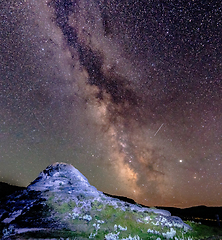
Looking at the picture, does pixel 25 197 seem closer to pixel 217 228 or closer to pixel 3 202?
pixel 3 202

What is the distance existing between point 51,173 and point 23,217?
18.8ft

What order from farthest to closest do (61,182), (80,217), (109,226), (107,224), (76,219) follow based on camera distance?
(61,182)
(80,217)
(76,219)
(107,224)
(109,226)

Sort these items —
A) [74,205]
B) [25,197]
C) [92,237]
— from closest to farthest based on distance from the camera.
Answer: [92,237] → [74,205] → [25,197]

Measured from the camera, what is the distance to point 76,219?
7887mm

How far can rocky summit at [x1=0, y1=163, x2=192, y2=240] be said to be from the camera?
276 inches

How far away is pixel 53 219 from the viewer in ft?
25.3

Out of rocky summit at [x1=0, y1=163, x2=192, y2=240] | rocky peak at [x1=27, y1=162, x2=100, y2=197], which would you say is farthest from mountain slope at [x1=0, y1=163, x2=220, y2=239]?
rocky peak at [x1=27, y1=162, x2=100, y2=197]

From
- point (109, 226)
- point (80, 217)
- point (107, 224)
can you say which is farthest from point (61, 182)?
point (109, 226)

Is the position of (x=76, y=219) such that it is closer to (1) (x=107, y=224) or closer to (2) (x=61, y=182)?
(1) (x=107, y=224)

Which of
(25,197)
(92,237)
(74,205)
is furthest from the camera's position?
(25,197)

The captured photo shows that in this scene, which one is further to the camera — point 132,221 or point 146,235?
point 132,221

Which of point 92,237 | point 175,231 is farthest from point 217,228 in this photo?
point 92,237

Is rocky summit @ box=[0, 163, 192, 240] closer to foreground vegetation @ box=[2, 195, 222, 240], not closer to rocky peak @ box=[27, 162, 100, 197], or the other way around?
foreground vegetation @ box=[2, 195, 222, 240]

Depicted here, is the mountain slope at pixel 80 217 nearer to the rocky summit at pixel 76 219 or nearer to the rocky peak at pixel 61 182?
the rocky summit at pixel 76 219
